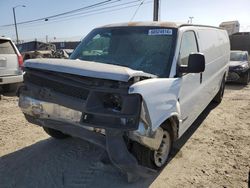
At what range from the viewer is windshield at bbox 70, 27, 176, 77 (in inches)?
146

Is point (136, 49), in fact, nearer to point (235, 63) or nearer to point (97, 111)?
point (97, 111)

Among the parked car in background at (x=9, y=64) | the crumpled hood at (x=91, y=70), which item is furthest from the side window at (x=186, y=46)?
the parked car in background at (x=9, y=64)

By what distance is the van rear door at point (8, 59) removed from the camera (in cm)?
778

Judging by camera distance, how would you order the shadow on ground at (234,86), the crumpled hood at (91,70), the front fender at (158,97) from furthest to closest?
the shadow on ground at (234,86) → the front fender at (158,97) → the crumpled hood at (91,70)

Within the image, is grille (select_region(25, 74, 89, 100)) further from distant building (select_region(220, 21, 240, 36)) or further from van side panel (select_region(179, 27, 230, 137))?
distant building (select_region(220, 21, 240, 36))

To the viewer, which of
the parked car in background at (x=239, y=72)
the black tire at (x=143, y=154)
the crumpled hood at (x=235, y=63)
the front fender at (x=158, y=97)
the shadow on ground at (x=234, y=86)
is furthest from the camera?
the crumpled hood at (x=235, y=63)

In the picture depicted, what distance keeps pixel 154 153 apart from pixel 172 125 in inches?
18.9

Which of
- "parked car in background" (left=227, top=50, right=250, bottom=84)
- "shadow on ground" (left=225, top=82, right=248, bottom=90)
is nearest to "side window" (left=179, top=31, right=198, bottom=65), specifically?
"shadow on ground" (left=225, top=82, right=248, bottom=90)

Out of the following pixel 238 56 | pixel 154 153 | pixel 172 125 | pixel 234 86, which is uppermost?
pixel 238 56

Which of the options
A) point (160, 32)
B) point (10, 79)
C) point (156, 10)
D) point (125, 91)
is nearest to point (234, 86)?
point (156, 10)

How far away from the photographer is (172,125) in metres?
3.69

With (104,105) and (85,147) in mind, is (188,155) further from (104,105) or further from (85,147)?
(104,105)

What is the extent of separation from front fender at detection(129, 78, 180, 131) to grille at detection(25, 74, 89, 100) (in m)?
0.62

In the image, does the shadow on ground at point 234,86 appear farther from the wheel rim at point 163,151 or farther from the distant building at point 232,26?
the distant building at point 232,26
